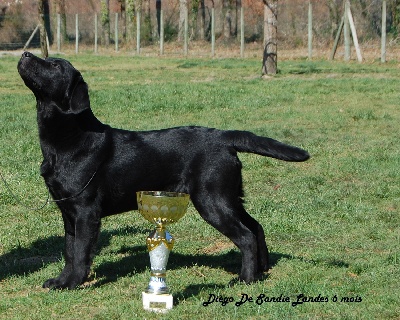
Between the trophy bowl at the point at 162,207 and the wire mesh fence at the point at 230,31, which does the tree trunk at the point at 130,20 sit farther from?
the trophy bowl at the point at 162,207

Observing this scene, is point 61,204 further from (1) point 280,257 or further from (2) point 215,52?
(2) point 215,52

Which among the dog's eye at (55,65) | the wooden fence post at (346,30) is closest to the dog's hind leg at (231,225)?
the dog's eye at (55,65)

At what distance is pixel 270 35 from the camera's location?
1995 cm

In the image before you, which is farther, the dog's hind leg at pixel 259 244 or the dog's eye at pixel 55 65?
the dog's hind leg at pixel 259 244

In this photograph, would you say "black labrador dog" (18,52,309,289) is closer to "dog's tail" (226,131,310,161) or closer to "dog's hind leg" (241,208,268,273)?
"dog's tail" (226,131,310,161)

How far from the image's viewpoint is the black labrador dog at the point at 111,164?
580cm

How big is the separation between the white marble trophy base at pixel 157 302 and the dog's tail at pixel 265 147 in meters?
1.48

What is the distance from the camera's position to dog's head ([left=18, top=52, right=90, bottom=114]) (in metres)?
5.70

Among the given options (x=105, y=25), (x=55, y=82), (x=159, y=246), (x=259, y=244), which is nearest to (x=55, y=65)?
(x=55, y=82)

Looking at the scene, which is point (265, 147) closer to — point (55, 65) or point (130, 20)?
point (55, 65)

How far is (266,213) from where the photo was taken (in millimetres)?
8352

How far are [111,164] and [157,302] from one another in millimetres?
1357

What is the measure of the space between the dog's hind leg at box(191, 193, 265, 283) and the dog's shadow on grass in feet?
0.69

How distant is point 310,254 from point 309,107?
888cm
